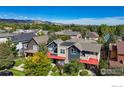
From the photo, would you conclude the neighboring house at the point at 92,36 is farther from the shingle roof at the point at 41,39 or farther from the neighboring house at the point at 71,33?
the shingle roof at the point at 41,39

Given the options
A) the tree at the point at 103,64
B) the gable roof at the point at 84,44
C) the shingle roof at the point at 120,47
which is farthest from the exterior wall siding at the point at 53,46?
the shingle roof at the point at 120,47

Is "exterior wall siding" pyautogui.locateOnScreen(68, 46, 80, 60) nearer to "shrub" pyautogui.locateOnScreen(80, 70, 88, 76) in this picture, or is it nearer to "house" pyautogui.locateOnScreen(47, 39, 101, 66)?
"house" pyautogui.locateOnScreen(47, 39, 101, 66)

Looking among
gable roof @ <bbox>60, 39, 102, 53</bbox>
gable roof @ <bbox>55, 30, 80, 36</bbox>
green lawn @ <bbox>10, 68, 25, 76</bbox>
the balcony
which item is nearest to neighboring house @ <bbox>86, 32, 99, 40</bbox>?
gable roof @ <bbox>60, 39, 102, 53</bbox>
